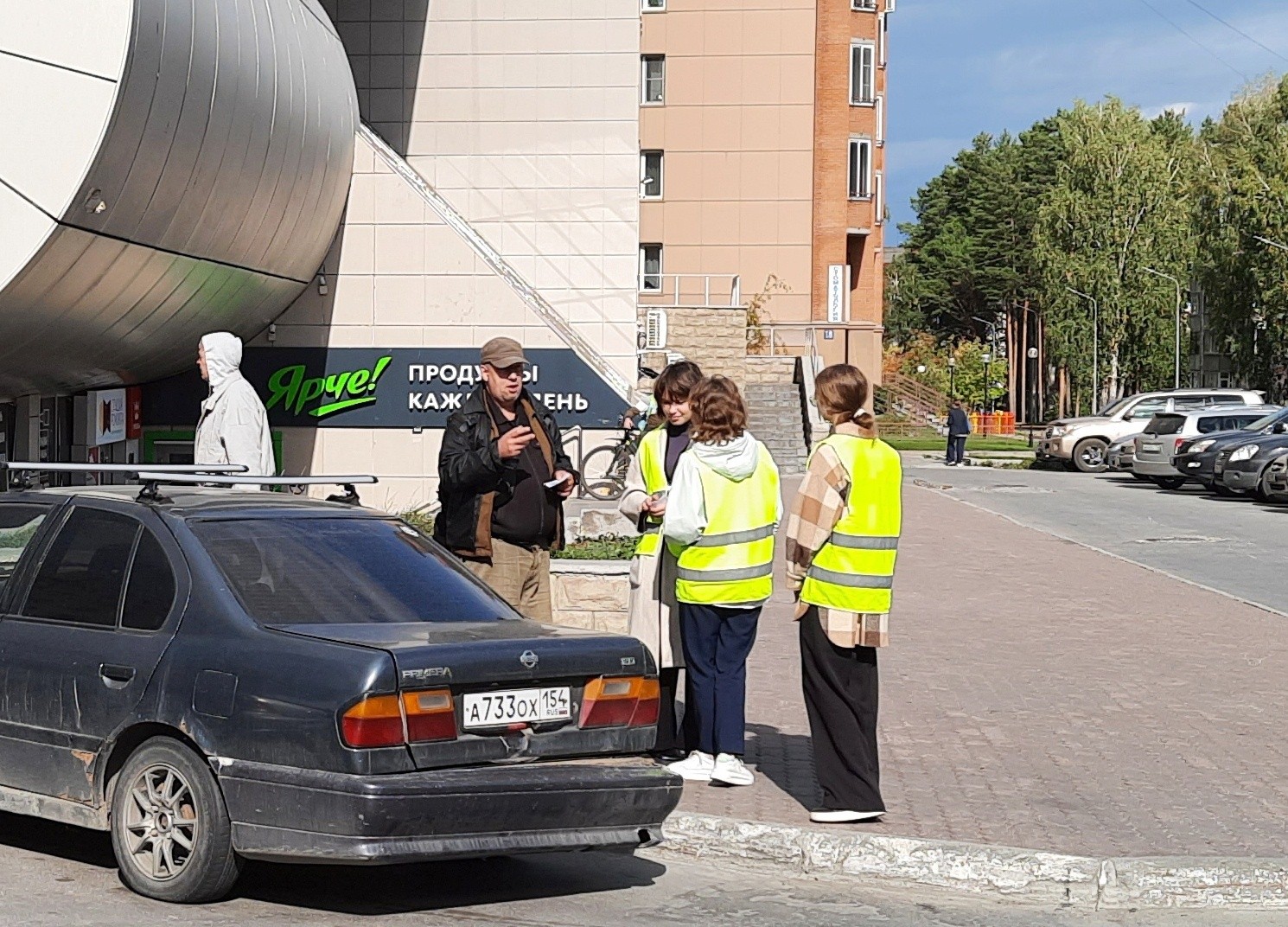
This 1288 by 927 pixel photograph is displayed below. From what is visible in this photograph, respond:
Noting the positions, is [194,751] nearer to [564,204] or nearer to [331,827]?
[331,827]

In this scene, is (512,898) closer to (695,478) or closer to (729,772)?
(729,772)

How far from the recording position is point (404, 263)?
2334 centimetres

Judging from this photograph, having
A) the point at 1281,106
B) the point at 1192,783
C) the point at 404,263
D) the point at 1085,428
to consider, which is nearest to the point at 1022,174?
the point at 1281,106

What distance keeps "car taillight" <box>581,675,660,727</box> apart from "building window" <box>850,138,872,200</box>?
54.9 metres

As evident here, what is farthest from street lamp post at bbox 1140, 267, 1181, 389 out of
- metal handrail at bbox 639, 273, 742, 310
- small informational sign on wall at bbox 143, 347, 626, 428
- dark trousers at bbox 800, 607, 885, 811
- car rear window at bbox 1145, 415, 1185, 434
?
dark trousers at bbox 800, 607, 885, 811

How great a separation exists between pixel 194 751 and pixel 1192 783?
15.3 feet

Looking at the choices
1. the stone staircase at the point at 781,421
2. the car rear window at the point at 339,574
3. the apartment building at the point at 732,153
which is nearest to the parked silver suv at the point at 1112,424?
the stone staircase at the point at 781,421

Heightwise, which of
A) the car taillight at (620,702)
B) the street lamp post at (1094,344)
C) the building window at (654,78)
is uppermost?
the building window at (654,78)

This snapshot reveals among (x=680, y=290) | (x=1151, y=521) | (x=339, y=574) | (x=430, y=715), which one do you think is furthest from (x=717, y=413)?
(x=680, y=290)

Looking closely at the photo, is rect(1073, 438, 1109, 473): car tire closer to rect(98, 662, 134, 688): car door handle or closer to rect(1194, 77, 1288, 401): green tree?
rect(1194, 77, 1288, 401): green tree

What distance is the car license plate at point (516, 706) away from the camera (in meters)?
5.91

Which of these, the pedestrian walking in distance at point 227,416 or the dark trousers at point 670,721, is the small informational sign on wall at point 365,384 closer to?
the pedestrian walking in distance at point 227,416

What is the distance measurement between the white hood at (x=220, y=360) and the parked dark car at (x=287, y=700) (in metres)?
2.87

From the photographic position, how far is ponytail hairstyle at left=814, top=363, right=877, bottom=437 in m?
Result: 7.39
